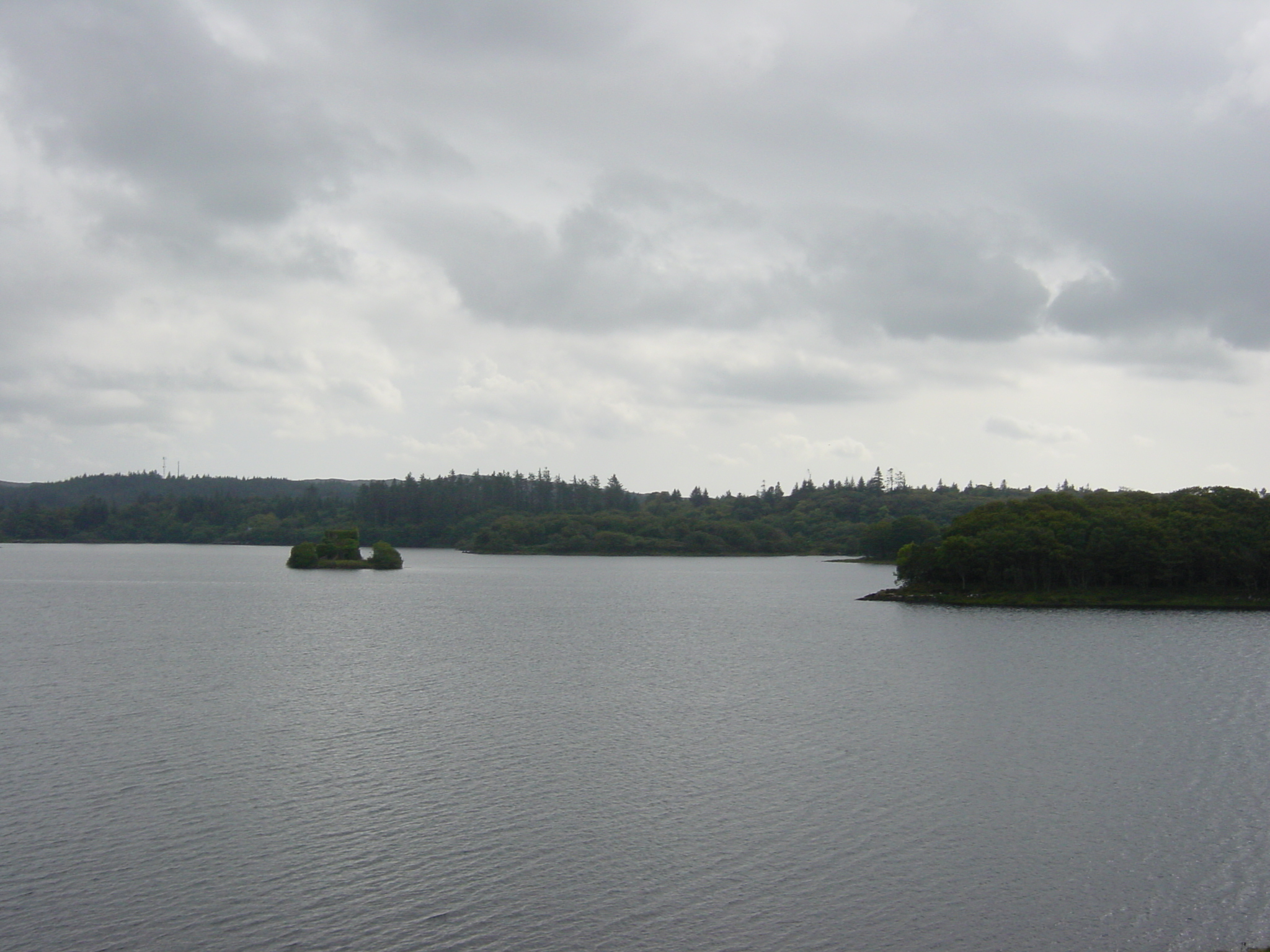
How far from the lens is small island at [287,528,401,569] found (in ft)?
529

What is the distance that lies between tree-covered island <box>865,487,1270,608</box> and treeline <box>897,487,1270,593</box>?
0.29ft

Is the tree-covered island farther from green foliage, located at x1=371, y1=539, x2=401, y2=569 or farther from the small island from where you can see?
the small island

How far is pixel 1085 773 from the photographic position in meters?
31.9

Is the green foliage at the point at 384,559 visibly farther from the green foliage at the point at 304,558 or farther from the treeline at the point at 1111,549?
the treeline at the point at 1111,549

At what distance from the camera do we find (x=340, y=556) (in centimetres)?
16625

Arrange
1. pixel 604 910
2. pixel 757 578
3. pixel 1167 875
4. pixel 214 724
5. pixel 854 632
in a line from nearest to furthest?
pixel 604 910, pixel 1167 875, pixel 214 724, pixel 854 632, pixel 757 578

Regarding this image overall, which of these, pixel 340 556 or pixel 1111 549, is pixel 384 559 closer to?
pixel 340 556

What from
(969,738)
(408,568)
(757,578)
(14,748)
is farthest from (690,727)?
(408,568)

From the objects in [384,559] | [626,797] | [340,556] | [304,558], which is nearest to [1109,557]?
[626,797]

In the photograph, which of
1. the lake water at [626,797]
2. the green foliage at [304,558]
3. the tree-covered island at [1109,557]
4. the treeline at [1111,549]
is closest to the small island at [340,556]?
the green foliage at [304,558]

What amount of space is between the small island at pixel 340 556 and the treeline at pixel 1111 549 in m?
90.1

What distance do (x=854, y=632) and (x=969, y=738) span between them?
37.2 m

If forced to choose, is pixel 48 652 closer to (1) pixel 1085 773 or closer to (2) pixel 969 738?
(2) pixel 969 738

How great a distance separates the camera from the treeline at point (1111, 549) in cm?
9325
